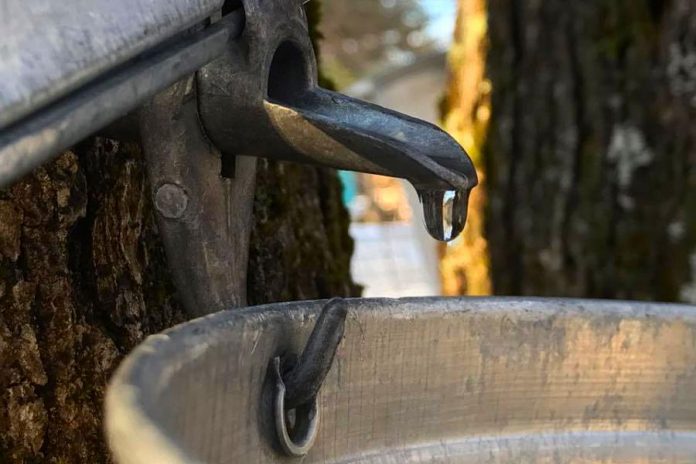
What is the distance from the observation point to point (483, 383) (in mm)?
591

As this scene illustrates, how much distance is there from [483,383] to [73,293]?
0.25m

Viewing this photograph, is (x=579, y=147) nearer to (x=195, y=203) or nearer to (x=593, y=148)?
(x=593, y=148)

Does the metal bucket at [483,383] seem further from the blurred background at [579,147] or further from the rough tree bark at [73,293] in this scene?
the blurred background at [579,147]

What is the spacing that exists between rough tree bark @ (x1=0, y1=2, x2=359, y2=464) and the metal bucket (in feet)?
0.53

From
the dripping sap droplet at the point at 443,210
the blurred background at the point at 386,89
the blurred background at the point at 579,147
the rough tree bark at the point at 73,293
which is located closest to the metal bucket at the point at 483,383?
the dripping sap droplet at the point at 443,210

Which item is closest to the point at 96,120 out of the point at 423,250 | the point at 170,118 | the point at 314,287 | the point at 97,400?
the point at 170,118

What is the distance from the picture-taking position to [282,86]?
1.79 ft

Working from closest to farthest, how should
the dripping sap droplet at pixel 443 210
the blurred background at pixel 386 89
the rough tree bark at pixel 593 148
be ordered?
the dripping sap droplet at pixel 443 210
the rough tree bark at pixel 593 148
the blurred background at pixel 386 89

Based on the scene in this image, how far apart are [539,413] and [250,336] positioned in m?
0.23

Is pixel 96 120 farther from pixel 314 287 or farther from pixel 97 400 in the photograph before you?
pixel 314 287

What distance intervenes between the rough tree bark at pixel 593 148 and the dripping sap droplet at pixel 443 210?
1.23 metres

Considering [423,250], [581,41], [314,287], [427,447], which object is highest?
[581,41]

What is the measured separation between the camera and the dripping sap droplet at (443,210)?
49cm

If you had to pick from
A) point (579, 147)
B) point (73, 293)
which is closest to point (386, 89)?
point (579, 147)
